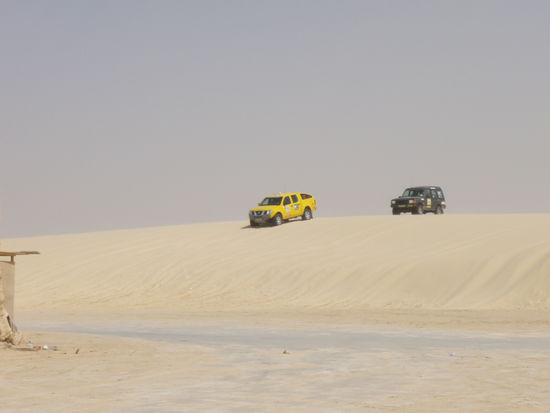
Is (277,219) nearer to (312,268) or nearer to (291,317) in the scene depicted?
(312,268)

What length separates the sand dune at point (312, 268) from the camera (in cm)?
3136

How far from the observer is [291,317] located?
26578mm

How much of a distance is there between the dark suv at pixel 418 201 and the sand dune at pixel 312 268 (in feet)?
12.5

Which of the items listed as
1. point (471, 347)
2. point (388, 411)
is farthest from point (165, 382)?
point (471, 347)

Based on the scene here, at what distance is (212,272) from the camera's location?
124 feet

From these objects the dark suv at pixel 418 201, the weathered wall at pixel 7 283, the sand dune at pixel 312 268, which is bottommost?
the sand dune at pixel 312 268

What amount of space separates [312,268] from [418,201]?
18193 millimetres

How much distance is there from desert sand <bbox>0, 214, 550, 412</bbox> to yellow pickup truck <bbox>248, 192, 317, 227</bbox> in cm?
83

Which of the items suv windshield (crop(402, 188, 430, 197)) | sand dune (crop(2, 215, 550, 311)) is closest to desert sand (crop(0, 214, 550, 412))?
sand dune (crop(2, 215, 550, 311))

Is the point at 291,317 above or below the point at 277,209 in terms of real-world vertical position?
below

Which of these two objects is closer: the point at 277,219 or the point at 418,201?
the point at 277,219

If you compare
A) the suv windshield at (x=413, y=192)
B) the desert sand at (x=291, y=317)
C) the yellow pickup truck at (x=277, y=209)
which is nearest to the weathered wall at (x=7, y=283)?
the desert sand at (x=291, y=317)

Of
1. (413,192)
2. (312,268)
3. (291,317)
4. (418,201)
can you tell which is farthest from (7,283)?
(413,192)

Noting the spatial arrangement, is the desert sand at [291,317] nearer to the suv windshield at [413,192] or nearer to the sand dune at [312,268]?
the sand dune at [312,268]
